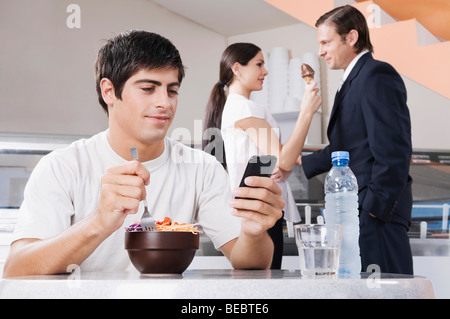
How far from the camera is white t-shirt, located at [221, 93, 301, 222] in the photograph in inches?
68.2

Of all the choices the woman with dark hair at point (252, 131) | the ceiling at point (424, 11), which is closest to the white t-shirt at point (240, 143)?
Answer: the woman with dark hair at point (252, 131)

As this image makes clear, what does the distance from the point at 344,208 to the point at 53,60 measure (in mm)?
2280

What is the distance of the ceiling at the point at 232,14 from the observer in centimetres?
357

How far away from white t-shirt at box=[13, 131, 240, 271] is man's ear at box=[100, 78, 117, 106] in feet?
0.30

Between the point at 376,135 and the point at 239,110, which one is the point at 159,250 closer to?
the point at 376,135

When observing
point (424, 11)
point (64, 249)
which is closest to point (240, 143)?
point (64, 249)

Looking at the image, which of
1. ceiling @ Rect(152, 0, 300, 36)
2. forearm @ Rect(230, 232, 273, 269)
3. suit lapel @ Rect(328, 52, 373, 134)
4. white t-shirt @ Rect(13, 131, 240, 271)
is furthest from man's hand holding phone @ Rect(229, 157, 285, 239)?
ceiling @ Rect(152, 0, 300, 36)

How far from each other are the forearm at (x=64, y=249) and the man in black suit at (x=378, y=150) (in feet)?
2.81

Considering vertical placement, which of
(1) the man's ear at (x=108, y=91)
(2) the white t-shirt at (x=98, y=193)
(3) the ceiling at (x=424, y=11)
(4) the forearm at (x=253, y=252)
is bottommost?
(4) the forearm at (x=253, y=252)

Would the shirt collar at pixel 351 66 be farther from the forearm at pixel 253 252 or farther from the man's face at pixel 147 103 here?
the forearm at pixel 253 252

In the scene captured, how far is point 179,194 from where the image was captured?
108cm

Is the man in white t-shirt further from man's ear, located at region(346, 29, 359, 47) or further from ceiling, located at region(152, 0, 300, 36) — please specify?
ceiling, located at region(152, 0, 300, 36)
